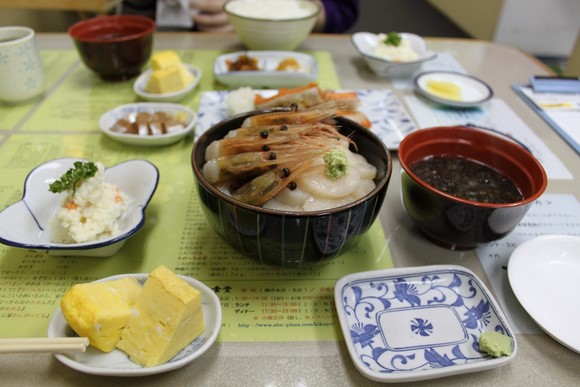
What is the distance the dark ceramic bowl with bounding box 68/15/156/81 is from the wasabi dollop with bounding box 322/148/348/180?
1.28m

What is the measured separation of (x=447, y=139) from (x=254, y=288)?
70 cm

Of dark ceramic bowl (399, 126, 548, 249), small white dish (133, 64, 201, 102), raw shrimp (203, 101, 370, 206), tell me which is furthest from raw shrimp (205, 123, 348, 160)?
small white dish (133, 64, 201, 102)

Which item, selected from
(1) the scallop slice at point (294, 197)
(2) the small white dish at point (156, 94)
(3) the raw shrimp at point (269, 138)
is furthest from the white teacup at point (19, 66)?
(1) the scallop slice at point (294, 197)

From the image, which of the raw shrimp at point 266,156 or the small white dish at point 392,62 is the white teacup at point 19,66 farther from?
the small white dish at point 392,62

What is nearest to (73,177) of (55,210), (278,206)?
(55,210)

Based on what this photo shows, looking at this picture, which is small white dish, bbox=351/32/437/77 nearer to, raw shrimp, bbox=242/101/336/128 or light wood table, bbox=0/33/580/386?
raw shrimp, bbox=242/101/336/128

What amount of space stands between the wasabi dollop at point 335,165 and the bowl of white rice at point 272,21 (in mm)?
1317

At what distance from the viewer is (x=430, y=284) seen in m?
0.94

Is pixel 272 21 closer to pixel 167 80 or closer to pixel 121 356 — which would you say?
pixel 167 80

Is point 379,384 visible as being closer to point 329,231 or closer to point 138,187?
point 329,231

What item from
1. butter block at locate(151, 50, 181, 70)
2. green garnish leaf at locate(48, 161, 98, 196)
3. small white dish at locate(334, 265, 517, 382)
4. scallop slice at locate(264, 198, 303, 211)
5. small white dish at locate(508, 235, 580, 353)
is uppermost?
scallop slice at locate(264, 198, 303, 211)

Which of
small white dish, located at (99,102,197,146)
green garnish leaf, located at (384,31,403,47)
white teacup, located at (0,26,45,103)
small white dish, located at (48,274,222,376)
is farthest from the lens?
green garnish leaf, located at (384,31,403,47)

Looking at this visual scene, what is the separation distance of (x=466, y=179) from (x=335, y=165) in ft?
1.43

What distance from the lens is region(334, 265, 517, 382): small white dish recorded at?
0.76 metres
